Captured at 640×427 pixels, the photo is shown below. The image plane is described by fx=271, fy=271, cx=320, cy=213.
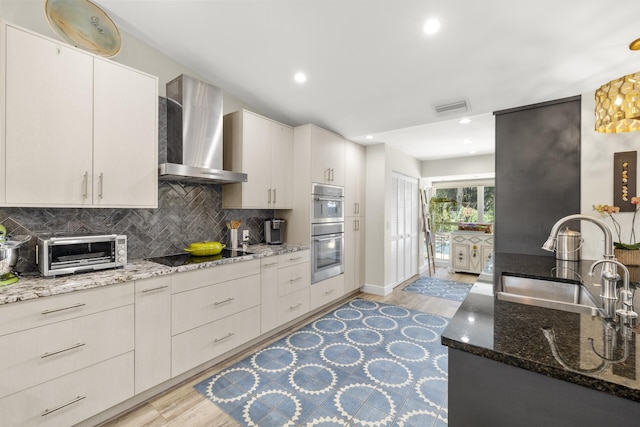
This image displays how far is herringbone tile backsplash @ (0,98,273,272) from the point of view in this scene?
1922 millimetres

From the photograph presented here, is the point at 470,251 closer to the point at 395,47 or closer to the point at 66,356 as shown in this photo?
the point at 395,47

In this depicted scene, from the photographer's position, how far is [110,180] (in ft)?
6.59

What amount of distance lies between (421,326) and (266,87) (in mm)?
3255

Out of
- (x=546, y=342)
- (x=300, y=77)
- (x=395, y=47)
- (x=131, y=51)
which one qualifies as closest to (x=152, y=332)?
(x=546, y=342)

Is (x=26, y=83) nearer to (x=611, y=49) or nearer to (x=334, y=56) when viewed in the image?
(x=334, y=56)

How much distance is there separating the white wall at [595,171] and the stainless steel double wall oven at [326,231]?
2532 mm

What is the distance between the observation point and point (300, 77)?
9.30 ft

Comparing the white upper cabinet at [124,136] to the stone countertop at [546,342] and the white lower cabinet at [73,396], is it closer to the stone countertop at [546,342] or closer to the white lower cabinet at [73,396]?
the white lower cabinet at [73,396]

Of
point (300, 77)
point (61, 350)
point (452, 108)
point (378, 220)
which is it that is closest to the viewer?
point (61, 350)

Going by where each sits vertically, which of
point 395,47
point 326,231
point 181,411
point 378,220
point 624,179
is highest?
point 395,47

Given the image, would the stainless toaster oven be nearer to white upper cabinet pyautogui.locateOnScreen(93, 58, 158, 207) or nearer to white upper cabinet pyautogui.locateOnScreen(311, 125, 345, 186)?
white upper cabinet pyautogui.locateOnScreen(93, 58, 158, 207)

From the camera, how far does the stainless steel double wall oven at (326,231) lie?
11.2ft

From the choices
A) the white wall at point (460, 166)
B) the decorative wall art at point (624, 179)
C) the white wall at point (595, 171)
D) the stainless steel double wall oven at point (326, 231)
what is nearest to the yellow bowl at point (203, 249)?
the stainless steel double wall oven at point (326, 231)

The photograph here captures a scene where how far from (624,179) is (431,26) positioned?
212 cm
